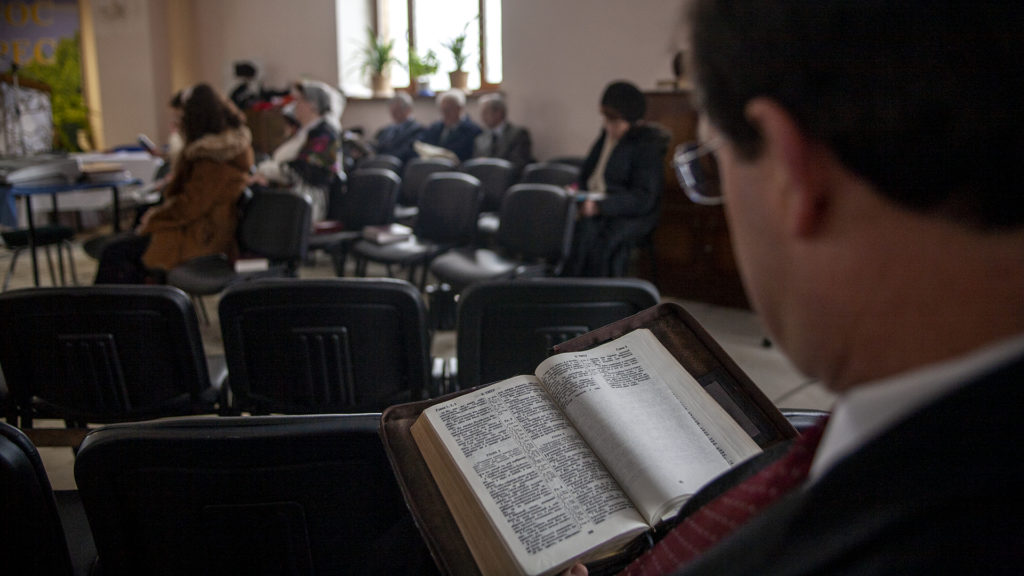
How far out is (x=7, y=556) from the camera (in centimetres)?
85

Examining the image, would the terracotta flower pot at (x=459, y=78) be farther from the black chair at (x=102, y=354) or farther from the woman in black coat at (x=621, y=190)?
the black chair at (x=102, y=354)

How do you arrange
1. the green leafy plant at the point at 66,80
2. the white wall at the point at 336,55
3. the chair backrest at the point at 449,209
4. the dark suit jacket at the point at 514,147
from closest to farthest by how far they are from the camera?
the chair backrest at the point at 449,209, the white wall at the point at 336,55, the dark suit jacket at the point at 514,147, the green leafy plant at the point at 66,80

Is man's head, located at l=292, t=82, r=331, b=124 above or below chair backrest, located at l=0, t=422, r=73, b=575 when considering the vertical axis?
above

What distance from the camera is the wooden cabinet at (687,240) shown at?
4512mm

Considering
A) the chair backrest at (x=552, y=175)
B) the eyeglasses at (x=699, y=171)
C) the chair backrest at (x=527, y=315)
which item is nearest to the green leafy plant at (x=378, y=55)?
the chair backrest at (x=552, y=175)

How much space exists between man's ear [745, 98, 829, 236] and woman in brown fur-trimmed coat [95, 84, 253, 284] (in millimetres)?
3773

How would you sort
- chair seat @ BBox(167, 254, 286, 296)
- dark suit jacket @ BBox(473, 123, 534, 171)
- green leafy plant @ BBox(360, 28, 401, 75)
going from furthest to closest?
1. green leafy plant @ BBox(360, 28, 401, 75)
2. dark suit jacket @ BBox(473, 123, 534, 171)
3. chair seat @ BBox(167, 254, 286, 296)

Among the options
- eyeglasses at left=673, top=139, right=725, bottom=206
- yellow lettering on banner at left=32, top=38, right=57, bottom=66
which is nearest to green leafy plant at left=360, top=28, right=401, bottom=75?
yellow lettering on banner at left=32, top=38, right=57, bottom=66

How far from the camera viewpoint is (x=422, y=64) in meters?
7.66

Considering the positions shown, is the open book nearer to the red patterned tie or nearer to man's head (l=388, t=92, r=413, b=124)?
the red patterned tie

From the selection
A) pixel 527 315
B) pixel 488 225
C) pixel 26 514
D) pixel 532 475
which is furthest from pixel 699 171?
pixel 488 225

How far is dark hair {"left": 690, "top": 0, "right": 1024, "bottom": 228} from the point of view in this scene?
1.26 ft

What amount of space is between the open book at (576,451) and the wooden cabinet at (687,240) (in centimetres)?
373

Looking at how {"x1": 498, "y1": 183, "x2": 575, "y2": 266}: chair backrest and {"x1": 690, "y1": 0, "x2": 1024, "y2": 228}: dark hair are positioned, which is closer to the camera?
{"x1": 690, "y1": 0, "x2": 1024, "y2": 228}: dark hair
